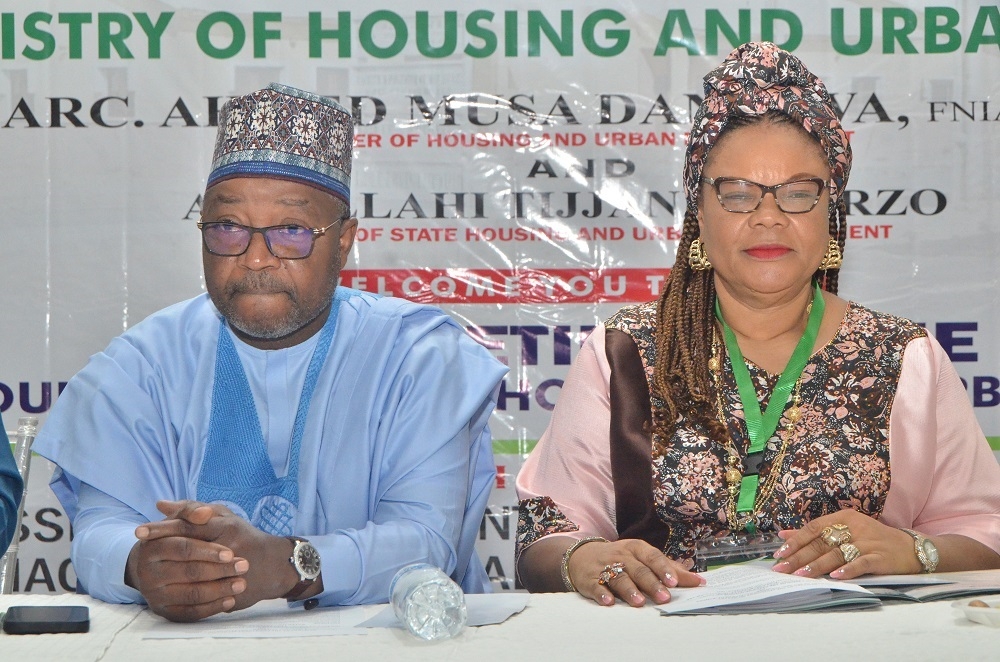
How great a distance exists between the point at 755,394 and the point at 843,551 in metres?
0.51

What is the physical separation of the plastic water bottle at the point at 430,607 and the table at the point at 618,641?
2cm

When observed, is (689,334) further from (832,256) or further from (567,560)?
(567,560)

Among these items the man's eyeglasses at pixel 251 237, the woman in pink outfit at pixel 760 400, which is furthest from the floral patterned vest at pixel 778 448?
the man's eyeglasses at pixel 251 237

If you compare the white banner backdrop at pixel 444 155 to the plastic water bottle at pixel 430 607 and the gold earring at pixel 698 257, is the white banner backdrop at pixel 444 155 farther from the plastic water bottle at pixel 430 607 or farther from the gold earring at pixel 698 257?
the plastic water bottle at pixel 430 607

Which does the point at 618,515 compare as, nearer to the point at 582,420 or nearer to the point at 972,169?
the point at 582,420

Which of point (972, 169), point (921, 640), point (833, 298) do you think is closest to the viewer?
point (921, 640)

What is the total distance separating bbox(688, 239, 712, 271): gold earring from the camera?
2701 millimetres

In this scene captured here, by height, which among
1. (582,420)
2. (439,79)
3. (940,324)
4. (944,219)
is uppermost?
(439,79)

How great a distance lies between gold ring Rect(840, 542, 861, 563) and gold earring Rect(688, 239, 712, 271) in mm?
806

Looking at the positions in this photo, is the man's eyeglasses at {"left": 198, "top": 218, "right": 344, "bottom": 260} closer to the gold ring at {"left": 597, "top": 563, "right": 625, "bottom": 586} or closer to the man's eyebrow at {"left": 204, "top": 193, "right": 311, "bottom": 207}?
the man's eyebrow at {"left": 204, "top": 193, "right": 311, "bottom": 207}

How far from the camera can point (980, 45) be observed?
152 inches

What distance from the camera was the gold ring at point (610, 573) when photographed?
1.99m

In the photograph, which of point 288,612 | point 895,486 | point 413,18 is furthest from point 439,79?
point 288,612

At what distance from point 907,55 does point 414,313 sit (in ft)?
7.01
